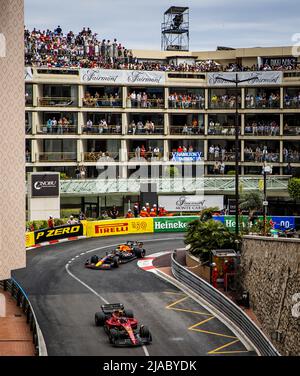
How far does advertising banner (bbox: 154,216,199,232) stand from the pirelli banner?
0.49 metres

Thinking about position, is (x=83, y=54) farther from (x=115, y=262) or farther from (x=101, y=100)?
(x=115, y=262)

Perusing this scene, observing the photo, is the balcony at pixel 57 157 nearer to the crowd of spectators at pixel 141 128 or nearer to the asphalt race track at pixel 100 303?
the crowd of spectators at pixel 141 128

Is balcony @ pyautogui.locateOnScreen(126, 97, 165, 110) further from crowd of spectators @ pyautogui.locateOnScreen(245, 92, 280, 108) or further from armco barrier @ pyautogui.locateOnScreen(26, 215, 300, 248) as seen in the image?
armco barrier @ pyautogui.locateOnScreen(26, 215, 300, 248)

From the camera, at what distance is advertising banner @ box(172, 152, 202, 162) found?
2739 inches

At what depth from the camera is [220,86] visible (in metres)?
71.6

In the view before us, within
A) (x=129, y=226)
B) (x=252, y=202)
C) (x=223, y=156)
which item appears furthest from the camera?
(x=223, y=156)

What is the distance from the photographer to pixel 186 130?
234ft

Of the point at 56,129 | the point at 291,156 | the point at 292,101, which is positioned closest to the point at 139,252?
the point at 56,129

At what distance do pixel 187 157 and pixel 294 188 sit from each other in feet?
36.8

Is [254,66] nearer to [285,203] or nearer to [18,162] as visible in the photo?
[285,203]

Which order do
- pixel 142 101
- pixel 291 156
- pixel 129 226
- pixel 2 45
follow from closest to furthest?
pixel 2 45 → pixel 129 226 → pixel 291 156 → pixel 142 101
